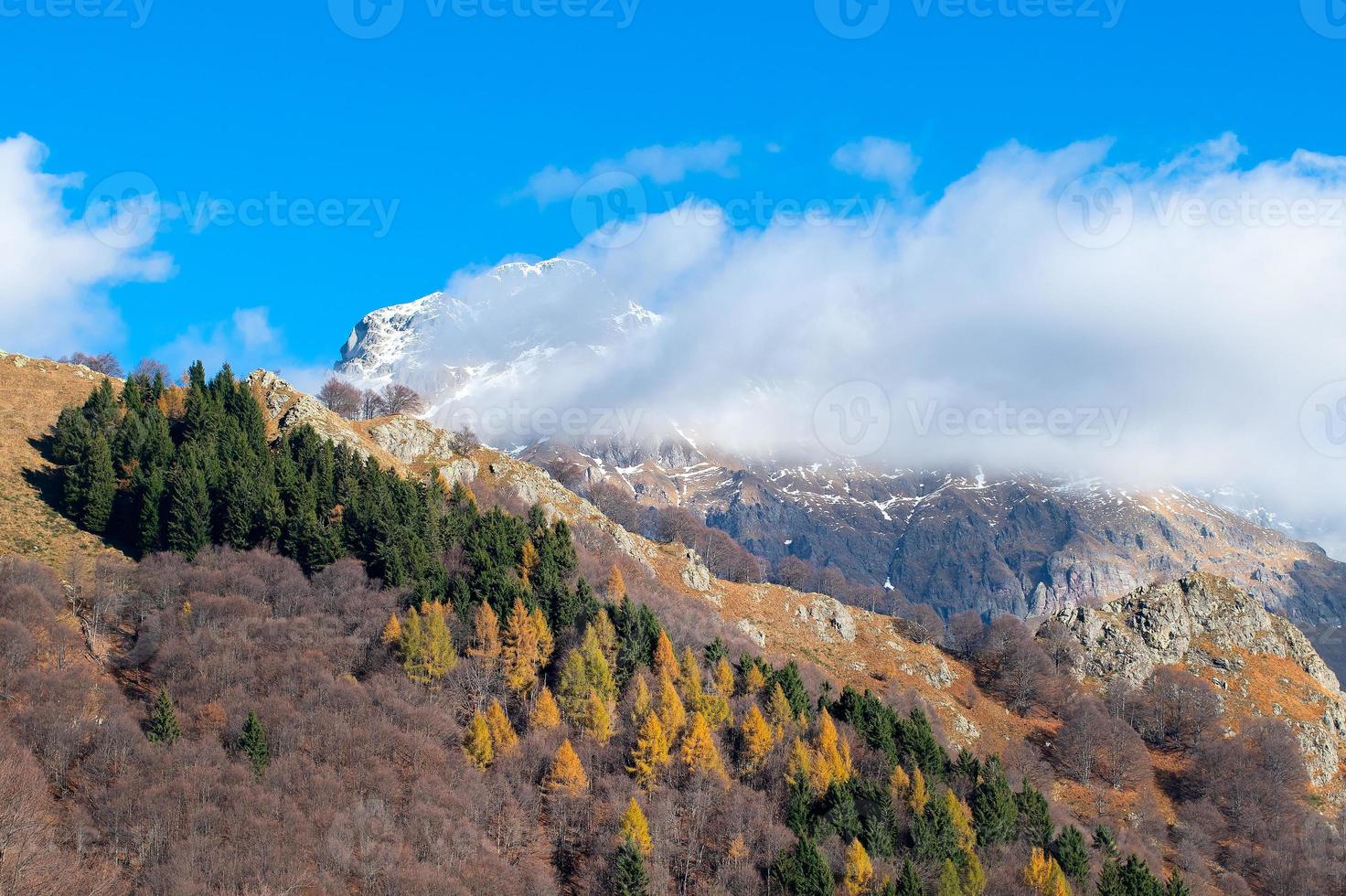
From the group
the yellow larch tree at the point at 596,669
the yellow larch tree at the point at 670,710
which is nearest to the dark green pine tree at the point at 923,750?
the yellow larch tree at the point at 670,710

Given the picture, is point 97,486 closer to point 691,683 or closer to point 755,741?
point 691,683

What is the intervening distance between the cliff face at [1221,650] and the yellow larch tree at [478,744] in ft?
366

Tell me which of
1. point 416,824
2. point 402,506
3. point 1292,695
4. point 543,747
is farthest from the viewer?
point 1292,695

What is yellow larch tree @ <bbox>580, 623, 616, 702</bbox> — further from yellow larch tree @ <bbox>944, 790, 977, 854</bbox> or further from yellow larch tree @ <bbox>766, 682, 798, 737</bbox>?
yellow larch tree @ <bbox>944, 790, 977, 854</bbox>

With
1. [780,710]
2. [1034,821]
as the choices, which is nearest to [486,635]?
[780,710]

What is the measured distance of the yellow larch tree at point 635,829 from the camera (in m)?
78.9

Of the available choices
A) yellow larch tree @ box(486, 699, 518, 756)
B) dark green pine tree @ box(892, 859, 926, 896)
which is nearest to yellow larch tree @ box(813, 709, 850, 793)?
dark green pine tree @ box(892, 859, 926, 896)

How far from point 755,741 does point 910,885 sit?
21.7 metres

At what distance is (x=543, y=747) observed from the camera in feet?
289

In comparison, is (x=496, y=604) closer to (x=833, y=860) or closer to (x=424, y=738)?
(x=424, y=738)

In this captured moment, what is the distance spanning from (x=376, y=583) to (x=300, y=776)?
Answer: 35565mm

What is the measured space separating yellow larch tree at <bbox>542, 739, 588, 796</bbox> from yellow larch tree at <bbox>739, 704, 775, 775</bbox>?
19.7 m

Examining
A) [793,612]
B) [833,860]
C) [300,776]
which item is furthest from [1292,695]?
[300,776]

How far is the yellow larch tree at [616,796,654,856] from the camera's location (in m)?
78.9
